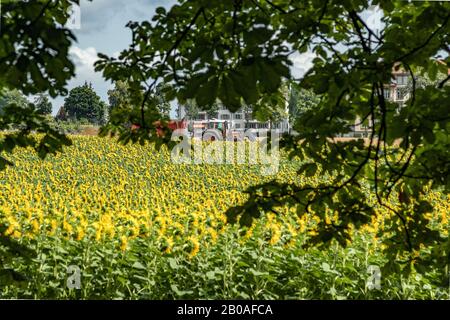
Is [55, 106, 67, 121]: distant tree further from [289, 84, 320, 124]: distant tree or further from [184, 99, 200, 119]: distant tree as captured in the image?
[184, 99, 200, 119]: distant tree

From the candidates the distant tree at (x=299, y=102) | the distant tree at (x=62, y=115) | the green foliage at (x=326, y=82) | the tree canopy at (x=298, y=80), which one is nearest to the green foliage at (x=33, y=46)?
the tree canopy at (x=298, y=80)

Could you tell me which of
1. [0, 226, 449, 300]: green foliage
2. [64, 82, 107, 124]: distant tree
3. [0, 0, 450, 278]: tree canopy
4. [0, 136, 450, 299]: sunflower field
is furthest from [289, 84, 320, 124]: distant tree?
[64, 82, 107, 124]: distant tree

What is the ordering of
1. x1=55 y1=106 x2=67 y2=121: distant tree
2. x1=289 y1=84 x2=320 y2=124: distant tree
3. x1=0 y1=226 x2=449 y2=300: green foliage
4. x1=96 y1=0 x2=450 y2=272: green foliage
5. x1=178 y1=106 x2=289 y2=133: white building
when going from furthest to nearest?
1. x1=55 y1=106 x2=67 y2=121: distant tree
2. x1=178 y1=106 x2=289 y2=133: white building
3. x1=0 y1=226 x2=449 y2=300: green foliage
4. x1=289 y1=84 x2=320 y2=124: distant tree
5. x1=96 y1=0 x2=450 y2=272: green foliage

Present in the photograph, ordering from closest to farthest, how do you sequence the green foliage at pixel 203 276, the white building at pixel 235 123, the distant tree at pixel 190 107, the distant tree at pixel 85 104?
the distant tree at pixel 190 107
the green foliage at pixel 203 276
the white building at pixel 235 123
the distant tree at pixel 85 104

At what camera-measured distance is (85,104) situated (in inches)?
2594

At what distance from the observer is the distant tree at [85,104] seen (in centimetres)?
6538

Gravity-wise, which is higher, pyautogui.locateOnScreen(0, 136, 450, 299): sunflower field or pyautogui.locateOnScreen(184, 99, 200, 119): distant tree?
pyautogui.locateOnScreen(184, 99, 200, 119): distant tree

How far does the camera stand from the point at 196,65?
2.31 metres

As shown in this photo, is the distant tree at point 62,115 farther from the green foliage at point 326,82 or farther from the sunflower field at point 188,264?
the green foliage at point 326,82

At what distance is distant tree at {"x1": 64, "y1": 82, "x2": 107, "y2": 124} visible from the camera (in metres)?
65.4

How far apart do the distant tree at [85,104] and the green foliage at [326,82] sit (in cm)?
6312

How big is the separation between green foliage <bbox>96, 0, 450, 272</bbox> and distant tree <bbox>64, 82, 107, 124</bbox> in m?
63.1
